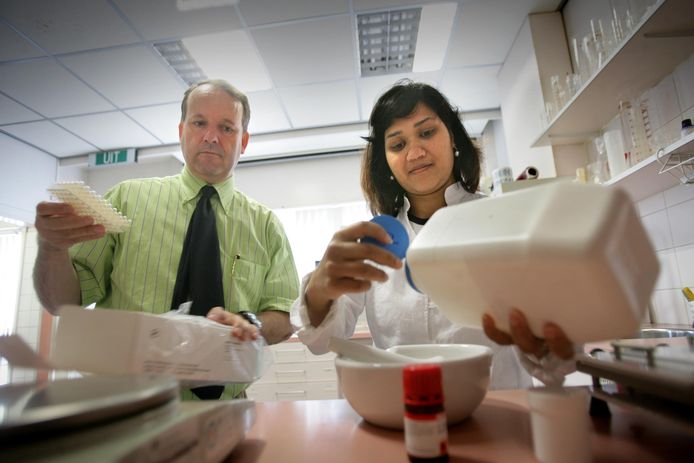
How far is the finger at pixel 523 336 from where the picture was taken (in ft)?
1.41

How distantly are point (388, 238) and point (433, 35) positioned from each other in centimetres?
233

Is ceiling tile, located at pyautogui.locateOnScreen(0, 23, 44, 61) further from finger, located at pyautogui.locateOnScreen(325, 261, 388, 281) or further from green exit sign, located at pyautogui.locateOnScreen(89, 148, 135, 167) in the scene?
finger, located at pyautogui.locateOnScreen(325, 261, 388, 281)

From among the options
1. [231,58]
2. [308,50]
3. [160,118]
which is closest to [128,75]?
[160,118]

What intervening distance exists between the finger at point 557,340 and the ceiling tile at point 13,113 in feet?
12.3

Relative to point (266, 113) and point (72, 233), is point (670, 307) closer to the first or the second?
point (72, 233)

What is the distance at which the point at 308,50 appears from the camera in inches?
100.0

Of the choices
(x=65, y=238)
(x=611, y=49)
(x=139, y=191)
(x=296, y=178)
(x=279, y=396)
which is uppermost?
(x=296, y=178)

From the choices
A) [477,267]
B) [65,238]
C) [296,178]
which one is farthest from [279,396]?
[477,267]

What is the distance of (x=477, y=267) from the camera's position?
41 cm

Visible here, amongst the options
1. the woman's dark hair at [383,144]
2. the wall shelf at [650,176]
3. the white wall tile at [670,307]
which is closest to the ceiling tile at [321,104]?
the woman's dark hair at [383,144]

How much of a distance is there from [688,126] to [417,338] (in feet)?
3.70

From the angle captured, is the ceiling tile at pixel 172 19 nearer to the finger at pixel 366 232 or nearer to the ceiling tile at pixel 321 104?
the ceiling tile at pixel 321 104

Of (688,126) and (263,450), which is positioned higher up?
(688,126)

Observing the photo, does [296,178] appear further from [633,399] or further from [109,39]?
[633,399]
